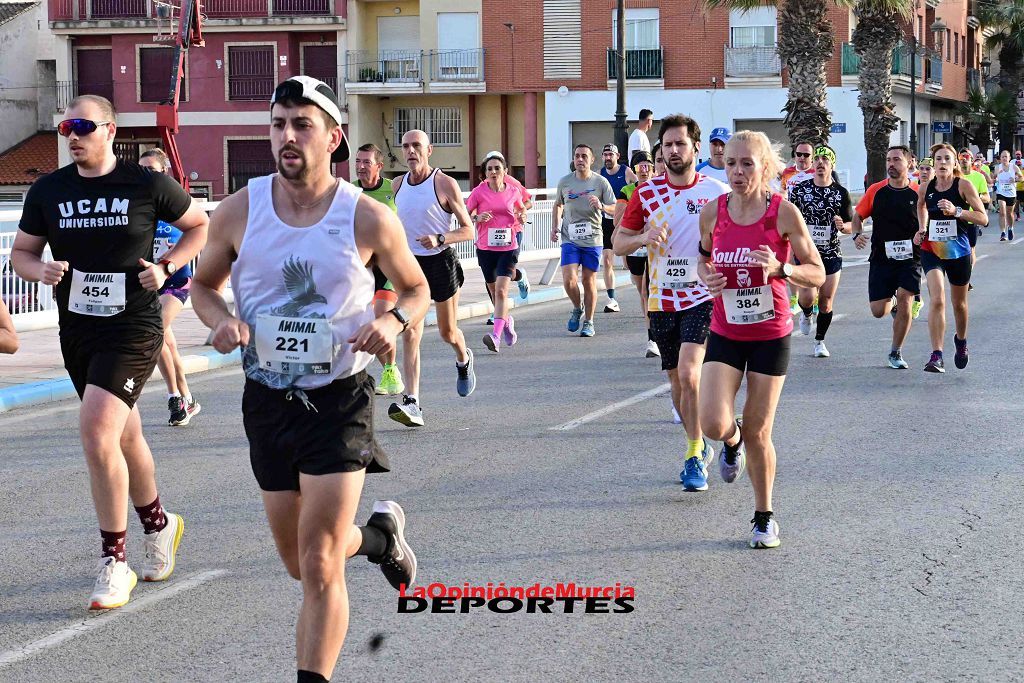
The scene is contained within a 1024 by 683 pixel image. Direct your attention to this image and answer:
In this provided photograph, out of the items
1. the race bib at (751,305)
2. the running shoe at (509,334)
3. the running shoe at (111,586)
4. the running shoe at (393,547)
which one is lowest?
the running shoe at (509,334)

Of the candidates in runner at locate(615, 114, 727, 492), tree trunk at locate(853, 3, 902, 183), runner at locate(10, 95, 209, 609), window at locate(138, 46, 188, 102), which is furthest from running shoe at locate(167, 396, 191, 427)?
window at locate(138, 46, 188, 102)

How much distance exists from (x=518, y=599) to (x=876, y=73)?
38927 millimetres

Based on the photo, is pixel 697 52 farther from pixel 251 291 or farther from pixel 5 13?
pixel 251 291

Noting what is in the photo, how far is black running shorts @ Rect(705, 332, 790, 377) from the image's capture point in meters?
6.64

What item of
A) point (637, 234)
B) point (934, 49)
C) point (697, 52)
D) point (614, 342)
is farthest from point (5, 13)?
point (637, 234)

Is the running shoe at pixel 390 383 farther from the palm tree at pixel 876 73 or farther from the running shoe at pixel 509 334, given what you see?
the palm tree at pixel 876 73

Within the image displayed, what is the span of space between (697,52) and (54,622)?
46433 millimetres

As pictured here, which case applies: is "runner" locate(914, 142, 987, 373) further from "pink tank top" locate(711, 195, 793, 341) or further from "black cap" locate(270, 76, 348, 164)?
"black cap" locate(270, 76, 348, 164)

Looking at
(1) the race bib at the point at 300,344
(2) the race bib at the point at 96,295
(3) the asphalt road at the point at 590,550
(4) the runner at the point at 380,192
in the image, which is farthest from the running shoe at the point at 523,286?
(1) the race bib at the point at 300,344

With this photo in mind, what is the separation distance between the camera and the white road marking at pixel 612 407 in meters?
10.1

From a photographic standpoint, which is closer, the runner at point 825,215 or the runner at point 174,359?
the runner at point 174,359

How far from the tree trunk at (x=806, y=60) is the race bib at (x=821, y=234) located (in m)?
23.9

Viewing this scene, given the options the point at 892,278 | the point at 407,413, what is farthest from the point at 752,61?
the point at 407,413

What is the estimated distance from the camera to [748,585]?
5.91m
